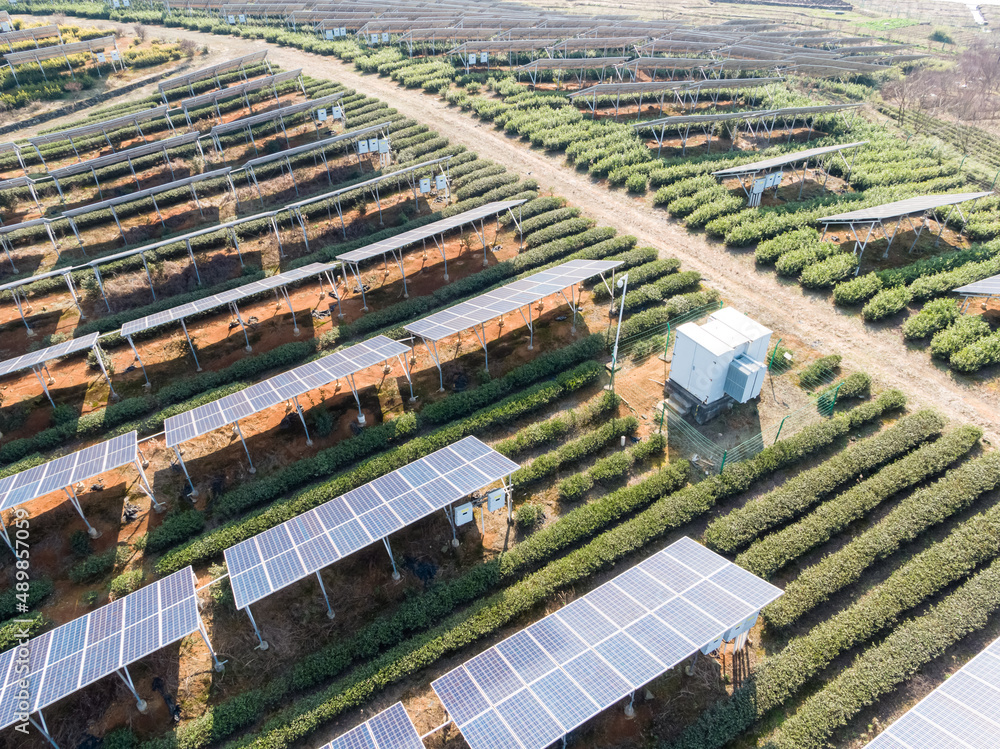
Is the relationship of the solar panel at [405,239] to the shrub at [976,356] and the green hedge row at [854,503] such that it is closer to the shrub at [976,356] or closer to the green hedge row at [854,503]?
the green hedge row at [854,503]

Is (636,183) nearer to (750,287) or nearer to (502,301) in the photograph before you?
(750,287)

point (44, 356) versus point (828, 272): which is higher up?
point (44, 356)

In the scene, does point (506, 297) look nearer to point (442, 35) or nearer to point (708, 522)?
point (708, 522)

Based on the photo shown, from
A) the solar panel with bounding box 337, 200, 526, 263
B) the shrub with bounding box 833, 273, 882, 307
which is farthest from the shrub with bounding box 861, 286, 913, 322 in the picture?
the solar panel with bounding box 337, 200, 526, 263

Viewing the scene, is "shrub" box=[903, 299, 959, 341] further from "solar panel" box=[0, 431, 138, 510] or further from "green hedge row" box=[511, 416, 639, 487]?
"solar panel" box=[0, 431, 138, 510]

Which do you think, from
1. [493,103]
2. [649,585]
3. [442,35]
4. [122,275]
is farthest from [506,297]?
[442,35]

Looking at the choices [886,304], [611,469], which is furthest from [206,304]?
[886,304]
